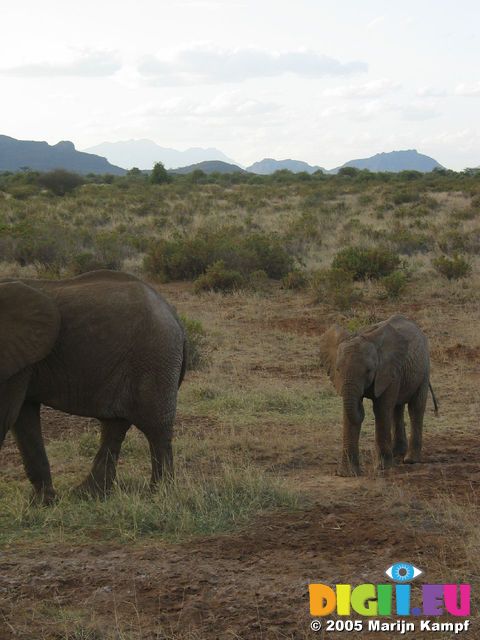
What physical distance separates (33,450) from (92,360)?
79 centimetres

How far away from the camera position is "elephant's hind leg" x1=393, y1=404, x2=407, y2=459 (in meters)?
7.56

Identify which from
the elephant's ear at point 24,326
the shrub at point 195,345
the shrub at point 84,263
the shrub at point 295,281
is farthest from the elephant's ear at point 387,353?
the shrub at point 84,263

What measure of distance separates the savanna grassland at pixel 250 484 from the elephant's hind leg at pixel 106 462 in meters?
0.16

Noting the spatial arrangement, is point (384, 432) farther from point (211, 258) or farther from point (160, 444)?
point (211, 258)

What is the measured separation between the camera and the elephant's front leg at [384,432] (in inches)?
273

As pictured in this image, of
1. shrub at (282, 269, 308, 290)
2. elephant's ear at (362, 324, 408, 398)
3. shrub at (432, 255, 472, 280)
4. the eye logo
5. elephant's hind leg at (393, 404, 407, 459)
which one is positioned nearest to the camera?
the eye logo

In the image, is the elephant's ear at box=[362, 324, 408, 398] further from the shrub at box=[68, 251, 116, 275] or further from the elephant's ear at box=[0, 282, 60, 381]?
the shrub at box=[68, 251, 116, 275]

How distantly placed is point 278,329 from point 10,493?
7627 mm

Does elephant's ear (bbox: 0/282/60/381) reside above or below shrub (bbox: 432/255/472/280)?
above

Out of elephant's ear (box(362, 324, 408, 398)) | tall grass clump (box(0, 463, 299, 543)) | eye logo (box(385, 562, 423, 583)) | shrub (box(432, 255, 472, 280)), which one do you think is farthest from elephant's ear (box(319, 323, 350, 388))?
shrub (box(432, 255, 472, 280))

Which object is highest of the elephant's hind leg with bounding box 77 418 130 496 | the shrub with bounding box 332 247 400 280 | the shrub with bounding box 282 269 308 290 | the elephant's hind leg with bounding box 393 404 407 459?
the shrub with bounding box 332 247 400 280

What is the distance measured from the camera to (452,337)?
1266cm

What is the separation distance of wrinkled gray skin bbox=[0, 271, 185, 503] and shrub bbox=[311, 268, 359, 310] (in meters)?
8.80

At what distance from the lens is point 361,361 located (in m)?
6.68
